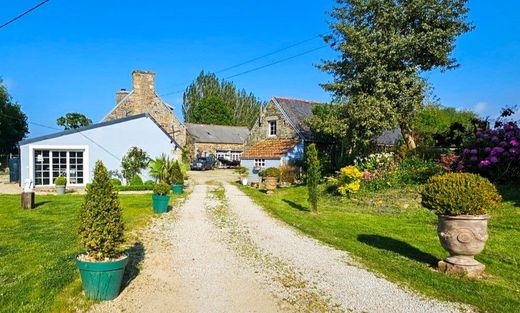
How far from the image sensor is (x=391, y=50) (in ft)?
59.8

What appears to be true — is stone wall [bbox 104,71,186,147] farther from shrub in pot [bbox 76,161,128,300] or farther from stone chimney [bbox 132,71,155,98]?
shrub in pot [bbox 76,161,128,300]

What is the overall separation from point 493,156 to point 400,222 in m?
5.27

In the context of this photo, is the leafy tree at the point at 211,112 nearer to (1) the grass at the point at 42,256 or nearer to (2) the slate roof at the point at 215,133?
(2) the slate roof at the point at 215,133

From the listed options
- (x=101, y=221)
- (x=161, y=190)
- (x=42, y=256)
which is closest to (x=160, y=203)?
(x=161, y=190)

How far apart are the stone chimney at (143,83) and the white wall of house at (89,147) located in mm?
14223

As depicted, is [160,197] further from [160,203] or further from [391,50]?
[391,50]

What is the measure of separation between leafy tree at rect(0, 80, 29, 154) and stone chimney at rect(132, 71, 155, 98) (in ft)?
58.4

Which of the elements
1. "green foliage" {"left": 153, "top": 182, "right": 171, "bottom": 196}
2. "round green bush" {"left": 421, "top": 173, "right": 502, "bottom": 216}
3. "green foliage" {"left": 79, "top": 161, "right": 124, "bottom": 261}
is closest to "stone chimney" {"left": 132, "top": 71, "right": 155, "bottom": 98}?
"green foliage" {"left": 153, "top": 182, "right": 171, "bottom": 196}

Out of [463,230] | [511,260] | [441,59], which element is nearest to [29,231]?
[463,230]

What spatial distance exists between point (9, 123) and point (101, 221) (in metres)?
46.7

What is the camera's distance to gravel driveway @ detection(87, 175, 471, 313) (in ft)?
16.4

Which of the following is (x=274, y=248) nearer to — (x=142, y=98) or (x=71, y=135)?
(x=71, y=135)

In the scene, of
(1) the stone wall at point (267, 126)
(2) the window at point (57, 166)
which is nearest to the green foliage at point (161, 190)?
(2) the window at point (57, 166)

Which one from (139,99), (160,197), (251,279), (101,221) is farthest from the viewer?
(139,99)
